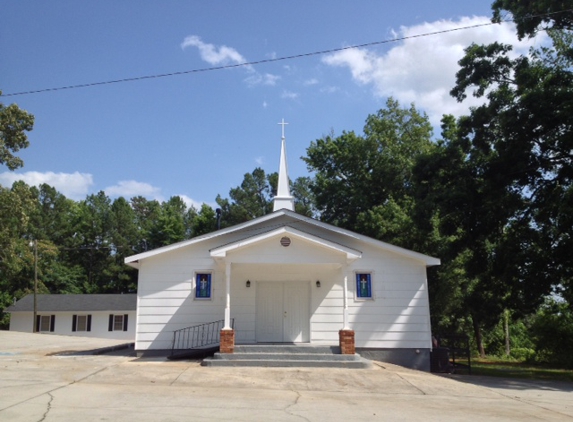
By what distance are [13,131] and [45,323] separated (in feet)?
70.7

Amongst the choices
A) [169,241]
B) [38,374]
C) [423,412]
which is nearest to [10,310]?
[169,241]

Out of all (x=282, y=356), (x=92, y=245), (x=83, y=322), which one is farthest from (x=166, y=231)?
(x=282, y=356)

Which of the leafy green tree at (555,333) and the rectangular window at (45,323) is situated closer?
the leafy green tree at (555,333)

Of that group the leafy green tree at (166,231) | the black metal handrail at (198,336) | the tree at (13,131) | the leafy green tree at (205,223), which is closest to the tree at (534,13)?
the black metal handrail at (198,336)

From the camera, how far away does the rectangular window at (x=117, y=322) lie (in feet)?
142

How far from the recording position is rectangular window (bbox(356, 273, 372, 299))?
17016 mm

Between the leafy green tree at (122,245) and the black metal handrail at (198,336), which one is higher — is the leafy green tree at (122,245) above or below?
above

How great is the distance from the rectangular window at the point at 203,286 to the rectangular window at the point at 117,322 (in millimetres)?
29566

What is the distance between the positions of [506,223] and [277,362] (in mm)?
8861

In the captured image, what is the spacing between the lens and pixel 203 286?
55.4 feet

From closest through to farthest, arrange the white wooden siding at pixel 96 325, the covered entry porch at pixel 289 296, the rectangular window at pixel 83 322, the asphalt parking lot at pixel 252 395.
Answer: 1. the asphalt parking lot at pixel 252 395
2. the covered entry porch at pixel 289 296
3. the white wooden siding at pixel 96 325
4. the rectangular window at pixel 83 322

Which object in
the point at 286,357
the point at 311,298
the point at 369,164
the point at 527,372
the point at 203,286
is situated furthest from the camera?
the point at 369,164

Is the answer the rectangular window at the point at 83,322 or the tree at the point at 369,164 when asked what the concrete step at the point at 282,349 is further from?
the rectangular window at the point at 83,322

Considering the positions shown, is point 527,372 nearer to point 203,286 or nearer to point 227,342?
point 227,342
